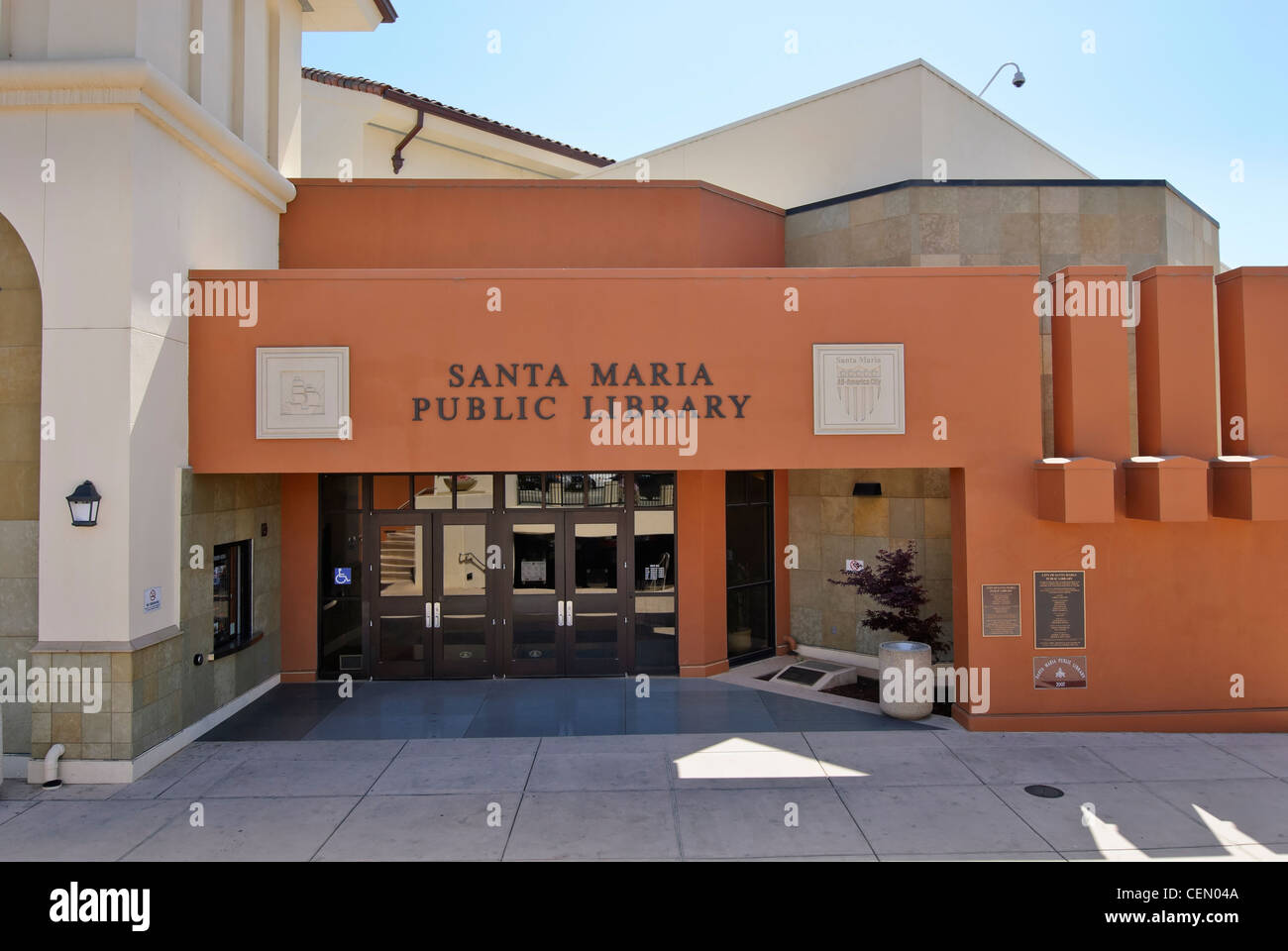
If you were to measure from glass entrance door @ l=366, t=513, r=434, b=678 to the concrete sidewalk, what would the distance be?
2.46 metres

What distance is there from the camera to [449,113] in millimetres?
17688

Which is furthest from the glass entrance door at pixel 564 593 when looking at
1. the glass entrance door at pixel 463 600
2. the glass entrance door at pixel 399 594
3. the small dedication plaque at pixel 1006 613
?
the small dedication plaque at pixel 1006 613

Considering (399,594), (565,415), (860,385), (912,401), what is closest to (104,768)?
(399,594)

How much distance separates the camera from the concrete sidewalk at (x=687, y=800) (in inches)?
263

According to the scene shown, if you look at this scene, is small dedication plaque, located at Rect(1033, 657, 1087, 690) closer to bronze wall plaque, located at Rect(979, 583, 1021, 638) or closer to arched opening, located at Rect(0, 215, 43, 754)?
bronze wall plaque, located at Rect(979, 583, 1021, 638)

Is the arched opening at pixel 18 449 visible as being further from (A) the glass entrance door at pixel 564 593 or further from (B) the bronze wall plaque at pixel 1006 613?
(B) the bronze wall plaque at pixel 1006 613

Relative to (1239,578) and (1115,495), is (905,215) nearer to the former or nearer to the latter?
(1115,495)

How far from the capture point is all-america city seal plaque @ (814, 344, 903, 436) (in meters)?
9.49

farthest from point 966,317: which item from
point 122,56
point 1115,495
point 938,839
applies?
point 122,56

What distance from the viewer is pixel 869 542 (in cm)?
1216

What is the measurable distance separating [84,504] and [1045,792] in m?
9.70

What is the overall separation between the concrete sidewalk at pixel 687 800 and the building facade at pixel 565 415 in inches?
27.9

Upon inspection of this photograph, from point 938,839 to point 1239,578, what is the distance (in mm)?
5563

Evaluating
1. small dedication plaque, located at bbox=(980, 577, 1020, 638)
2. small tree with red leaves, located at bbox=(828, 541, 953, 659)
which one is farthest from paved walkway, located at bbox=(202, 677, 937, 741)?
small dedication plaque, located at bbox=(980, 577, 1020, 638)
